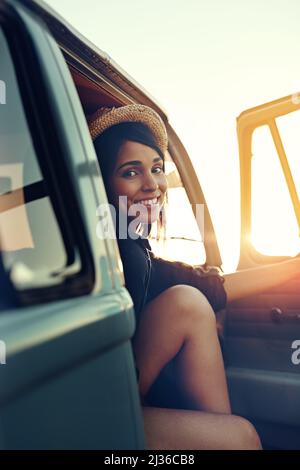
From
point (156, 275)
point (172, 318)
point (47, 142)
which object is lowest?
point (172, 318)

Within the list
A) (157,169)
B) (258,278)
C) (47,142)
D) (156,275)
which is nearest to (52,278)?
(47,142)

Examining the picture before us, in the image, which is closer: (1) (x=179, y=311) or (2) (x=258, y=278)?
(1) (x=179, y=311)

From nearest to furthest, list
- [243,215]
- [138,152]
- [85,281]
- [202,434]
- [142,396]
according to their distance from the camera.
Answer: [85,281] → [202,434] → [142,396] → [138,152] → [243,215]

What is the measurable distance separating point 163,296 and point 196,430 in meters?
0.48

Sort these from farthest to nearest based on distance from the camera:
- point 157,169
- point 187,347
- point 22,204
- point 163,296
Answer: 1. point 157,169
2. point 163,296
3. point 187,347
4. point 22,204

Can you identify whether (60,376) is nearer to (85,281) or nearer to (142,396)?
(85,281)

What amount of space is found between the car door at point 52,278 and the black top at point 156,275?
19.1 inches

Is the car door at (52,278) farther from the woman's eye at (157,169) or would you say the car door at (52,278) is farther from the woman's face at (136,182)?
the woman's eye at (157,169)

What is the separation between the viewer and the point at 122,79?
185 cm

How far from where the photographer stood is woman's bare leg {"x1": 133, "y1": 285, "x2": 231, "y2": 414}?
1464 millimetres

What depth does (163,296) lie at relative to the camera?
1632mm

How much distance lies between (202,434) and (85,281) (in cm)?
72

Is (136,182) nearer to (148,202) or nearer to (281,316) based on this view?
(148,202)

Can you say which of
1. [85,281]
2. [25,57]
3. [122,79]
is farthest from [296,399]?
[25,57]
